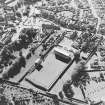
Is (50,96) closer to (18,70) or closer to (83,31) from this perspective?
(18,70)

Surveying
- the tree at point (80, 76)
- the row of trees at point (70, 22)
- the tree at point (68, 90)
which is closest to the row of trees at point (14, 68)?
the tree at point (68, 90)

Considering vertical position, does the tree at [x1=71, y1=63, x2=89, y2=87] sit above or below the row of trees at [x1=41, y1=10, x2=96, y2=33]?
below

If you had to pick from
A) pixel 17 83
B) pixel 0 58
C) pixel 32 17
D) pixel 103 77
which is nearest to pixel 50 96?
pixel 17 83

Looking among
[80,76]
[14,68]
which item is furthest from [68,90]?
[14,68]

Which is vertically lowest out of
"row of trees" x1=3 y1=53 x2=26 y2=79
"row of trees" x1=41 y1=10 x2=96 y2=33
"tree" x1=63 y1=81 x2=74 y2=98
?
"tree" x1=63 y1=81 x2=74 y2=98

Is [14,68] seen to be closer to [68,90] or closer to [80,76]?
[68,90]

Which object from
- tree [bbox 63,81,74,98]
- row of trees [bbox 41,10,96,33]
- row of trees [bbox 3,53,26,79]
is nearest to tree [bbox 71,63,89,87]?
tree [bbox 63,81,74,98]

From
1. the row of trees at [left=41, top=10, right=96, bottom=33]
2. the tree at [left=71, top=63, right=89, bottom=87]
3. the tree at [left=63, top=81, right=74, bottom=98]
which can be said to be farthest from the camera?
the row of trees at [left=41, top=10, right=96, bottom=33]

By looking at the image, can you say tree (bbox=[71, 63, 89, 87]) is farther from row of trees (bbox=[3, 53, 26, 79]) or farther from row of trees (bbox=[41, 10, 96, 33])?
row of trees (bbox=[41, 10, 96, 33])

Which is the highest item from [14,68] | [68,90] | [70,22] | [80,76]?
[70,22]

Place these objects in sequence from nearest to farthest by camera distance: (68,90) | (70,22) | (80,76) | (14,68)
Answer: (68,90) → (80,76) → (14,68) → (70,22)

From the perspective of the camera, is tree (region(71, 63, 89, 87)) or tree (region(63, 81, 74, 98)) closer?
tree (region(63, 81, 74, 98))
